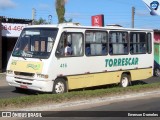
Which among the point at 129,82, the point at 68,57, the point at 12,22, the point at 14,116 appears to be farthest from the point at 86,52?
the point at 12,22

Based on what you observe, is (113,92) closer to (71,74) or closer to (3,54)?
(71,74)

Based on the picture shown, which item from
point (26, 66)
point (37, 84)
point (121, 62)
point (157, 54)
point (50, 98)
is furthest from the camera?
point (157, 54)

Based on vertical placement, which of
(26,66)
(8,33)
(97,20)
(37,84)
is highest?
(97,20)

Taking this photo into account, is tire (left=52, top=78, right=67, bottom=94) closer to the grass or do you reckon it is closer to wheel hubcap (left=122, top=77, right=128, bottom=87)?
the grass

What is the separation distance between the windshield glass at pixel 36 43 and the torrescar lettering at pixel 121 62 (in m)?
3.30

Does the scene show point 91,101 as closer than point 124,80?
Yes

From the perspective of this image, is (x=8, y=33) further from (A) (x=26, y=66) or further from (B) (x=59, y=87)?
(B) (x=59, y=87)

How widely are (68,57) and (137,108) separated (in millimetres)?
3854

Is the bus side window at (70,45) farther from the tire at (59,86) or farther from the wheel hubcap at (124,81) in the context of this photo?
the wheel hubcap at (124,81)

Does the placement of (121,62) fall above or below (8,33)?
below

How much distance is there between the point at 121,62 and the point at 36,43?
465 centimetres

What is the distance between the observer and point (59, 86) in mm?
15570

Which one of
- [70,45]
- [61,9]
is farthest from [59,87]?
[61,9]

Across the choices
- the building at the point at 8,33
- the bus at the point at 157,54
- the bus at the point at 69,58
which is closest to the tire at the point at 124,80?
the bus at the point at 69,58
